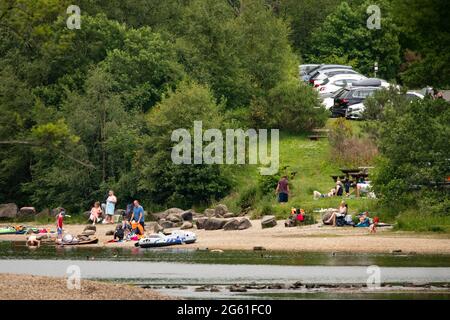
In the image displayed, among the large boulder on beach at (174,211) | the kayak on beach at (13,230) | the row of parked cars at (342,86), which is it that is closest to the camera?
the kayak on beach at (13,230)

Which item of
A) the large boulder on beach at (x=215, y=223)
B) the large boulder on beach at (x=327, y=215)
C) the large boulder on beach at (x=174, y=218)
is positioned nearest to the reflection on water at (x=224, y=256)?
the large boulder on beach at (x=327, y=215)

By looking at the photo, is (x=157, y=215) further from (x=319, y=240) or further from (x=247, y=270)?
(x=247, y=270)

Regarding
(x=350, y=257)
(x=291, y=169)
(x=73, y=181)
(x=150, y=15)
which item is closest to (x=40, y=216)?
(x=73, y=181)

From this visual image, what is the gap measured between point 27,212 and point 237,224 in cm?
1698

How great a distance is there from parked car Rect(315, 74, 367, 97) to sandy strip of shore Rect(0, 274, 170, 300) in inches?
1874

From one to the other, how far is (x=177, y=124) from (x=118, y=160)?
187 inches

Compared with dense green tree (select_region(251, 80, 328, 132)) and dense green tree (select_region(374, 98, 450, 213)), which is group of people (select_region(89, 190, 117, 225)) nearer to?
dense green tree (select_region(251, 80, 328, 132))

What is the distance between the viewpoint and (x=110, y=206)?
67.6 meters

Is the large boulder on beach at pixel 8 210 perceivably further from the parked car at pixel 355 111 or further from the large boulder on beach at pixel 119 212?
the parked car at pixel 355 111

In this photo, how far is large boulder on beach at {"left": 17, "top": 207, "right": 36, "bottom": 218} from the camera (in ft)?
241

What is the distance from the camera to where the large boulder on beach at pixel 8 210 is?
7412 cm

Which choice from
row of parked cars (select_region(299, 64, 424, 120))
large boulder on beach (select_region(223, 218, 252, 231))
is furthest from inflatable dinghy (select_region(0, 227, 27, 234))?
row of parked cars (select_region(299, 64, 424, 120))

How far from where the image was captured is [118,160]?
7331 centimetres

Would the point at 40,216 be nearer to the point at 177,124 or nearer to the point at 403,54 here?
the point at 177,124
